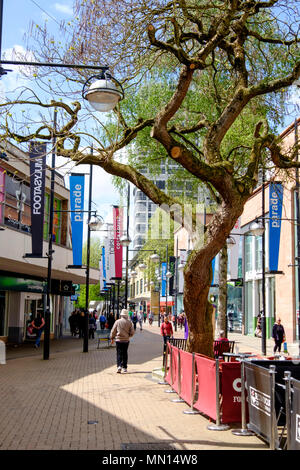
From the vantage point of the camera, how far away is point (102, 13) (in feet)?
34.7

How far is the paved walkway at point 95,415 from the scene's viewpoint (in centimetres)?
724

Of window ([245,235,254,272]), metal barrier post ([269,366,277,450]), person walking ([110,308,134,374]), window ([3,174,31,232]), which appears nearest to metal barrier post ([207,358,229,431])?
metal barrier post ([269,366,277,450])

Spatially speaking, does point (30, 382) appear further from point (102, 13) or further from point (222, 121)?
point (102, 13)

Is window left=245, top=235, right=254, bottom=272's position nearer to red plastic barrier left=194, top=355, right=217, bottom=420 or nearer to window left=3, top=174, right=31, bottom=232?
window left=3, top=174, right=31, bottom=232

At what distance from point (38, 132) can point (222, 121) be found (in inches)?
163

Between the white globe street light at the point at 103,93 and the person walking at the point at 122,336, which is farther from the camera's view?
the person walking at the point at 122,336

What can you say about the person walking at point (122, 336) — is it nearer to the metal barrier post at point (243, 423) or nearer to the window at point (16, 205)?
the metal barrier post at point (243, 423)

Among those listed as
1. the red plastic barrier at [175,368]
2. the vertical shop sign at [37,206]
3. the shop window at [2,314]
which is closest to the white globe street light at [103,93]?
the red plastic barrier at [175,368]

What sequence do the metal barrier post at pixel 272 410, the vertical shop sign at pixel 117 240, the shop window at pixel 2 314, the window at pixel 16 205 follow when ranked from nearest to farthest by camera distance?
the metal barrier post at pixel 272 410 → the window at pixel 16 205 → the shop window at pixel 2 314 → the vertical shop sign at pixel 117 240

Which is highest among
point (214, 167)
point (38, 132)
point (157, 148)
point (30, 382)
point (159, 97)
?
point (159, 97)

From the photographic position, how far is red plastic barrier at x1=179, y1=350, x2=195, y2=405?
9.88 m

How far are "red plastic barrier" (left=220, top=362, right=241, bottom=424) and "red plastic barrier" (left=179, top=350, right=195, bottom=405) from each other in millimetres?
1224

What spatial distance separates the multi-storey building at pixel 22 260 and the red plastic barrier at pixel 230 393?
10.4m
